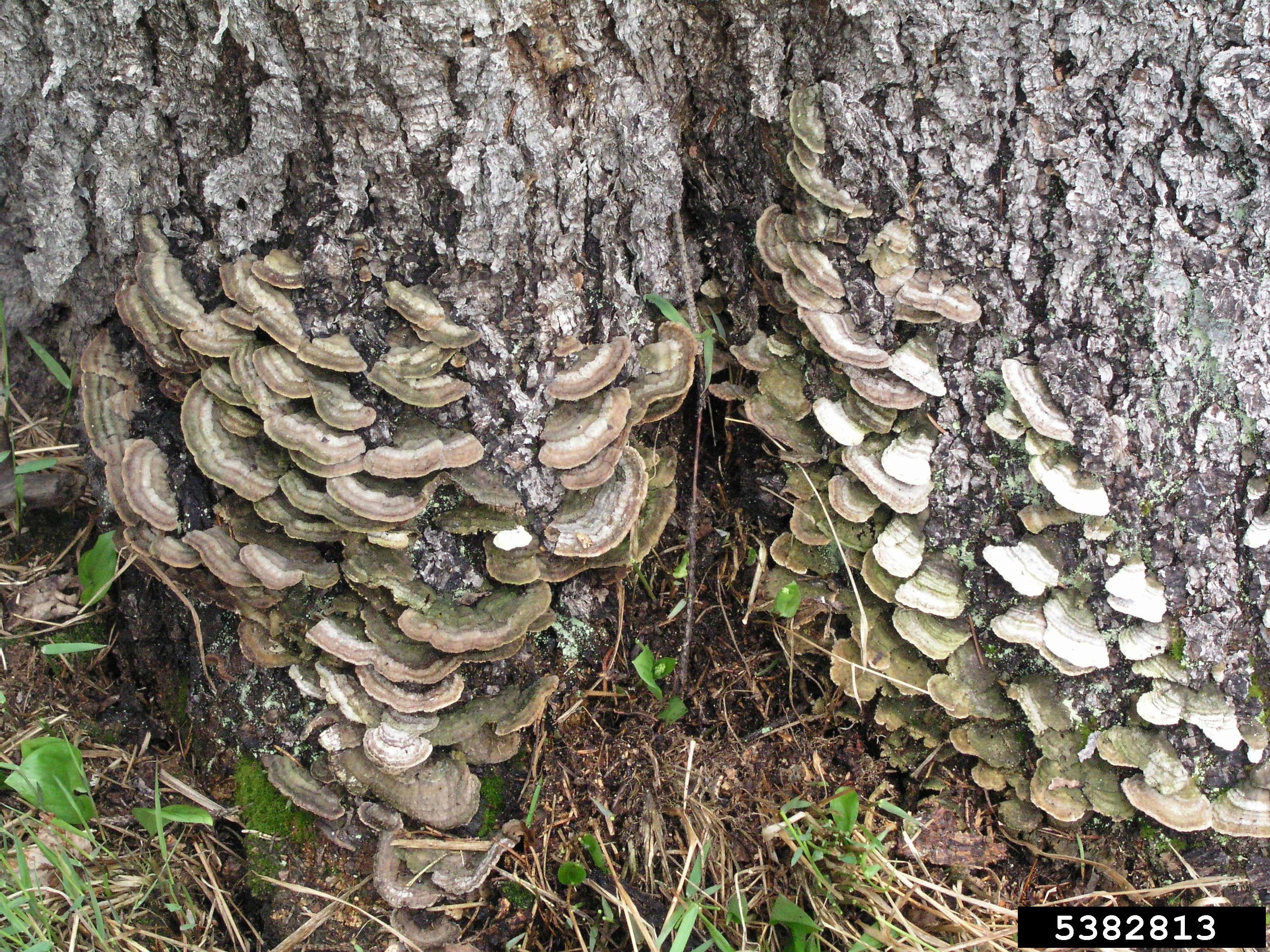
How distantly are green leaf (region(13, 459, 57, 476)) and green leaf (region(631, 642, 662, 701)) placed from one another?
93.5 inches

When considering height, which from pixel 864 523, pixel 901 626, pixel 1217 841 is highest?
pixel 864 523

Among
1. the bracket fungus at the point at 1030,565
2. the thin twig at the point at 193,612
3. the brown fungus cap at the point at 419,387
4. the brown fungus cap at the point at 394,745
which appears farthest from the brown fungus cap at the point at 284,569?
the bracket fungus at the point at 1030,565

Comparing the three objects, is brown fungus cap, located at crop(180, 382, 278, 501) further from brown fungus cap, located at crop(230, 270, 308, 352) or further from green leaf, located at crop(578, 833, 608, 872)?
green leaf, located at crop(578, 833, 608, 872)


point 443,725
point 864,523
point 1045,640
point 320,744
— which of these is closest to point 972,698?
point 1045,640

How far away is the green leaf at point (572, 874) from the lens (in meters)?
3.04

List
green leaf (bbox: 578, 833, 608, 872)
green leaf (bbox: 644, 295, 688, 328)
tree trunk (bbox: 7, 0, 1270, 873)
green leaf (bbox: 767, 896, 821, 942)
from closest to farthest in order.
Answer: tree trunk (bbox: 7, 0, 1270, 873)
green leaf (bbox: 767, 896, 821, 942)
green leaf (bbox: 578, 833, 608, 872)
green leaf (bbox: 644, 295, 688, 328)

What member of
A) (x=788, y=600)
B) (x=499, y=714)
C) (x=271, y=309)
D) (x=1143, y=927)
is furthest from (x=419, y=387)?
(x=1143, y=927)

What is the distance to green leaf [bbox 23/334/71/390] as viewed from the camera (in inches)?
138

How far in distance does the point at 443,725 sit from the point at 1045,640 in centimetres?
207

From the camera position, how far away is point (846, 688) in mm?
3389

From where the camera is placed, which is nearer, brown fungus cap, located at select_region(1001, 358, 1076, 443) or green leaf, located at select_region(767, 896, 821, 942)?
green leaf, located at select_region(767, 896, 821, 942)

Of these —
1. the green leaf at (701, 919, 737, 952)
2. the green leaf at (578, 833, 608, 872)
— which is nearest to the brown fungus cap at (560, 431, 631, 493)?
the green leaf at (578, 833, 608, 872)

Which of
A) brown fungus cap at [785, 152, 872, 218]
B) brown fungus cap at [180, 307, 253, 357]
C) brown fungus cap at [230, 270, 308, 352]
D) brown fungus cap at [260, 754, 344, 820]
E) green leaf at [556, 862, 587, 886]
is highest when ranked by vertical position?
brown fungus cap at [785, 152, 872, 218]

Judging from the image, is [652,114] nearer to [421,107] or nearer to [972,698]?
[421,107]
